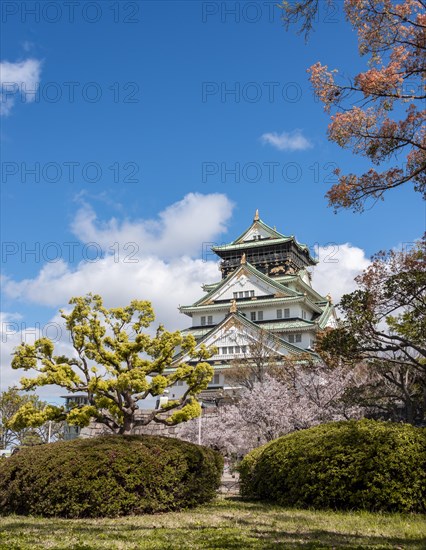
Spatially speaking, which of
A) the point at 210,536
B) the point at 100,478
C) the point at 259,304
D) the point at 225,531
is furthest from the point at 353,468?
the point at 259,304

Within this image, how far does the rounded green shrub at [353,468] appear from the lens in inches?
369

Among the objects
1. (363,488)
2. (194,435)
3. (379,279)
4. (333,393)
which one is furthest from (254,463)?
(194,435)

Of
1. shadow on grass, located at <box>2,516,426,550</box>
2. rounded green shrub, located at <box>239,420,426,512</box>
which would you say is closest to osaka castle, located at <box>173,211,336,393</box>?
rounded green shrub, located at <box>239,420,426,512</box>

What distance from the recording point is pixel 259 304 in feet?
156

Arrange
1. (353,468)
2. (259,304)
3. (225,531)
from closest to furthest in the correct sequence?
(225,531) < (353,468) < (259,304)

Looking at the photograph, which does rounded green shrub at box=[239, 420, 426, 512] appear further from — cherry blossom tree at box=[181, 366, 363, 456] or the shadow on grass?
cherry blossom tree at box=[181, 366, 363, 456]

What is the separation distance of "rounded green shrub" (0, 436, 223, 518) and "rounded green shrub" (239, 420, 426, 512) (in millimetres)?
1994

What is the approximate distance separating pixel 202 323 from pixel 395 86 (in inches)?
1684

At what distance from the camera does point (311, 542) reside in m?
6.77

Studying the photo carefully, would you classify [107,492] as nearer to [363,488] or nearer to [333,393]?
[363,488]

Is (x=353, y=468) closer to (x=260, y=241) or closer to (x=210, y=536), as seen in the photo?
(x=210, y=536)

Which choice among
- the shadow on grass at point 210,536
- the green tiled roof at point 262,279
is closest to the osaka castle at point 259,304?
the green tiled roof at point 262,279

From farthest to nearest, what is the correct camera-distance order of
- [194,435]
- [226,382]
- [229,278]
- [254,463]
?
[229,278] < [226,382] < [194,435] < [254,463]

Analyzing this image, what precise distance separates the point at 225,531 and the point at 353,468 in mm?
3165
